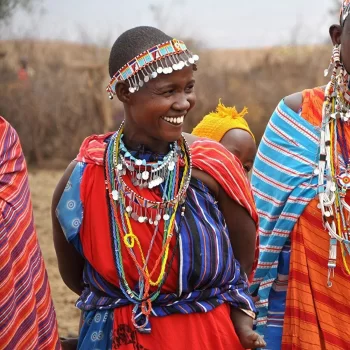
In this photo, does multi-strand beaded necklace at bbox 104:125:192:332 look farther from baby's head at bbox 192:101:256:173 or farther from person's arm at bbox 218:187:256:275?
baby's head at bbox 192:101:256:173

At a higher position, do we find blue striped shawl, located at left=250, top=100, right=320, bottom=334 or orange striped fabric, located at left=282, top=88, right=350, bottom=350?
blue striped shawl, located at left=250, top=100, right=320, bottom=334

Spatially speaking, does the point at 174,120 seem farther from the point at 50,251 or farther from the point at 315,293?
the point at 50,251

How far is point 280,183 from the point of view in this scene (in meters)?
4.16

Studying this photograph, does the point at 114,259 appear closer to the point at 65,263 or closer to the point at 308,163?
the point at 65,263

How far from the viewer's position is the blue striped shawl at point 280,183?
4074 mm

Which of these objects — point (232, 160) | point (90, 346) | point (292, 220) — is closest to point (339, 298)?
point (292, 220)

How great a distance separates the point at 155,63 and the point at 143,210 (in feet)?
1.90

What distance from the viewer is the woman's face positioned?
3.19m

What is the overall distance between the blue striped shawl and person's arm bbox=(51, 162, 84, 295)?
1.06m

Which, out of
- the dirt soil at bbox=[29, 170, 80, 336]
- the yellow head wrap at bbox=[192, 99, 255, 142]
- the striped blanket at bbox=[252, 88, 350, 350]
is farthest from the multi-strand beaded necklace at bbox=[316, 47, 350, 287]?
the dirt soil at bbox=[29, 170, 80, 336]

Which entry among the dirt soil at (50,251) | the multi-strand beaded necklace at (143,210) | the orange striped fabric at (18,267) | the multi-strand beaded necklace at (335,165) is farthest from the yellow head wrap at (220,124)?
the dirt soil at (50,251)

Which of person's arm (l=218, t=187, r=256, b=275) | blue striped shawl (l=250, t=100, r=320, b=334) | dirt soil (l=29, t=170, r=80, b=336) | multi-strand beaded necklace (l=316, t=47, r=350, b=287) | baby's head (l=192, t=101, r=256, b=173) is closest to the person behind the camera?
person's arm (l=218, t=187, r=256, b=275)

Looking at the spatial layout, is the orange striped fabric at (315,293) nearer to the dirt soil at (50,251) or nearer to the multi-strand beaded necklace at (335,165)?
the multi-strand beaded necklace at (335,165)

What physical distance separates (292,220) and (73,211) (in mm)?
1273
